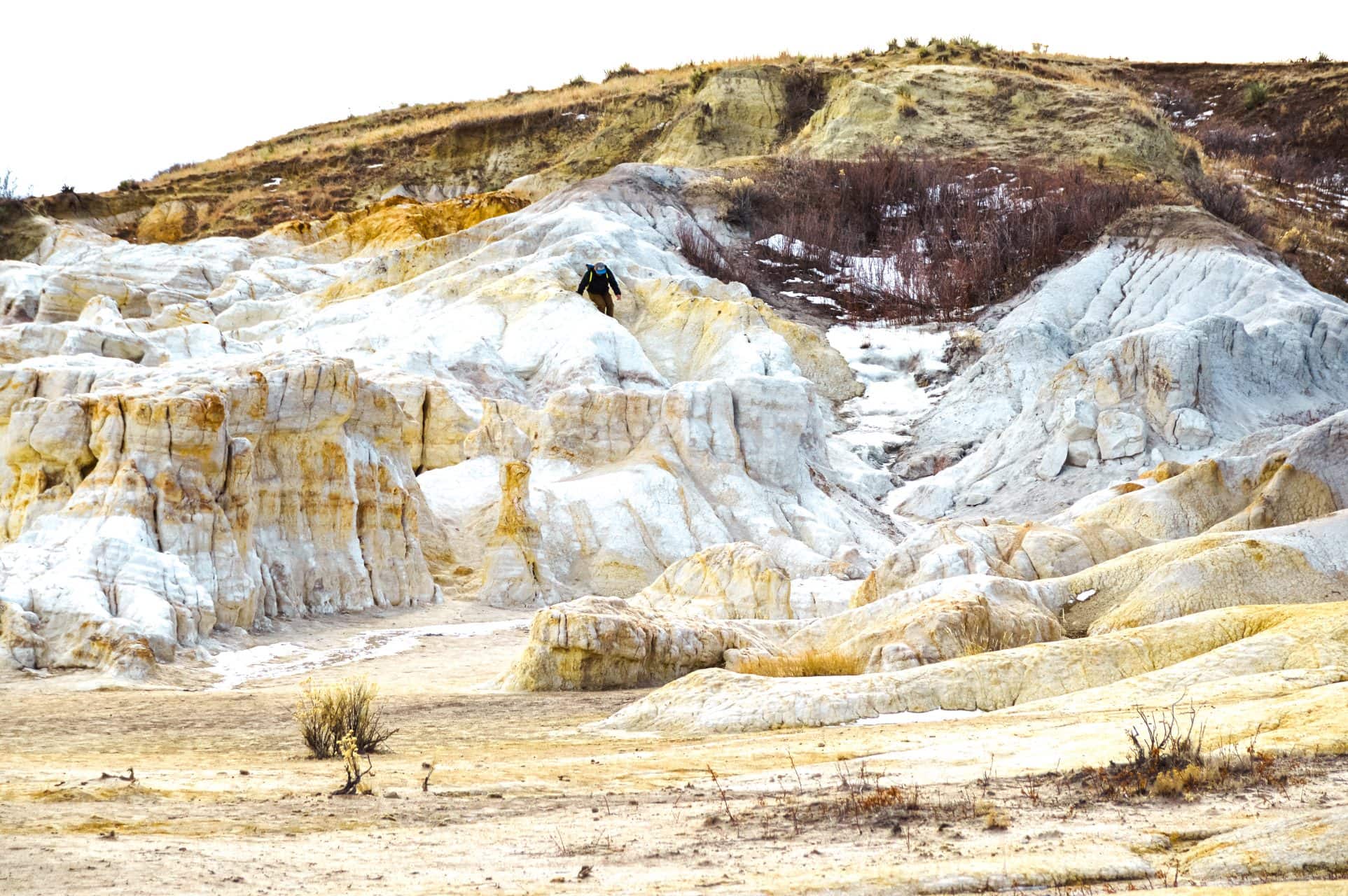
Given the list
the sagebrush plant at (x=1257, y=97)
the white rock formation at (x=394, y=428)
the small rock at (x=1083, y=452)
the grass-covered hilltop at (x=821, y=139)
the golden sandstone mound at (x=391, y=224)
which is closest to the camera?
the white rock formation at (x=394, y=428)

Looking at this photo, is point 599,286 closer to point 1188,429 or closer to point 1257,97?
point 1188,429

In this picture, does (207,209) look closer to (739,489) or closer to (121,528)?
(739,489)

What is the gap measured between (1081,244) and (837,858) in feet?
135

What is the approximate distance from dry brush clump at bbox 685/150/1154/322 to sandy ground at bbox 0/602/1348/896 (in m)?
34.8

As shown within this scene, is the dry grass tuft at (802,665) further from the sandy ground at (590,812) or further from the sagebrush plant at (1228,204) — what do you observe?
the sagebrush plant at (1228,204)

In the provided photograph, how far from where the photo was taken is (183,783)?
8414mm

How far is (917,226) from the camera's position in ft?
163

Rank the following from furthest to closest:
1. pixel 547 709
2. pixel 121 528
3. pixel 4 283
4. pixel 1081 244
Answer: pixel 1081 244
pixel 4 283
pixel 121 528
pixel 547 709

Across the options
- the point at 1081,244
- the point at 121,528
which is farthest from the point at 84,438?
the point at 1081,244

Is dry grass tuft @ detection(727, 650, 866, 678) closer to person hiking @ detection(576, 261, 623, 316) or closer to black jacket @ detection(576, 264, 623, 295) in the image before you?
person hiking @ detection(576, 261, 623, 316)

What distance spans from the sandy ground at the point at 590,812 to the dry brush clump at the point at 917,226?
34796 millimetres

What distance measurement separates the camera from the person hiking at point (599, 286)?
35625 millimetres

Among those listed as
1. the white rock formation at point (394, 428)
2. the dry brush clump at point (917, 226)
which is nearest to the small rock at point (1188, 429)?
the white rock formation at point (394, 428)

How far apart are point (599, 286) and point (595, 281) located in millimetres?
194
